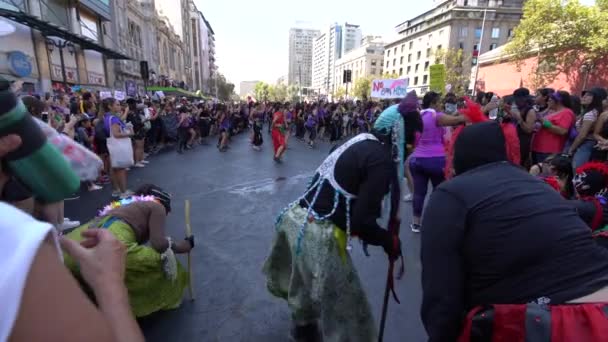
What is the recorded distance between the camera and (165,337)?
2689 mm

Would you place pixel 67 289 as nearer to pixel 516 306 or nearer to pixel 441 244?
pixel 441 244

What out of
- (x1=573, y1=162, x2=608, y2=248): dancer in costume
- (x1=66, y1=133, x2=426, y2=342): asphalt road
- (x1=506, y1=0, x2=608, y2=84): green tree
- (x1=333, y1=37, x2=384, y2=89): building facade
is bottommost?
(x1=66, y1=133, x2=426, y2=342): asphalt road

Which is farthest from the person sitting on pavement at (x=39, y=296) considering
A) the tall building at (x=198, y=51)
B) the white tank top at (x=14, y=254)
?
the tall building at (x=198, y=51)

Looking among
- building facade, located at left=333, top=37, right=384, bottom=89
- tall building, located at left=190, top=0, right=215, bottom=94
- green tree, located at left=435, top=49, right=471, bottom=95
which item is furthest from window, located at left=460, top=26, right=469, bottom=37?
tall building, located at left=190, top=0, right=215, bottom=94

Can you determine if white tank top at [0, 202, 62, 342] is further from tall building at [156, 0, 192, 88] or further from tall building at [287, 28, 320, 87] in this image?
tall building at [287, 28, 320, 87]

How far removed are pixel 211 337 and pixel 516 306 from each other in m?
2.27

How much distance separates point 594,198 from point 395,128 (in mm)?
1821

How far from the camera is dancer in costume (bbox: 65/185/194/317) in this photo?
262 centimetres

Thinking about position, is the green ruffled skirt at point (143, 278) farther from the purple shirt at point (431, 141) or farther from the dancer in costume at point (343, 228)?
the purple shirt at point (431, 141)

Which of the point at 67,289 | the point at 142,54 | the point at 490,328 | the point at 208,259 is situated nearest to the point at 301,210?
the point at 490,328

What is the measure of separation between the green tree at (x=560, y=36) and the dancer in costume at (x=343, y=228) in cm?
2438

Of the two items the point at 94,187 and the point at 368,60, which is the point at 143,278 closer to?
the point at 94,187

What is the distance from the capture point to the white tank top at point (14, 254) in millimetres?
508

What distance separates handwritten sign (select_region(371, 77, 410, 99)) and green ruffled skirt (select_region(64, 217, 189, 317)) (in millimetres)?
12018
